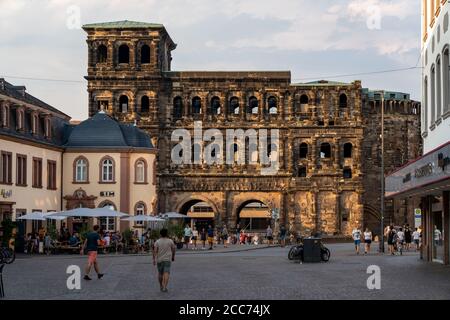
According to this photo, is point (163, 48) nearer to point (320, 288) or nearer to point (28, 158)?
point (28, 158)

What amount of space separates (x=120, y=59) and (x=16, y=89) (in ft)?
70.1

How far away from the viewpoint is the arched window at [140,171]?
215 feet

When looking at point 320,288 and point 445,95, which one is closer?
point 320,288

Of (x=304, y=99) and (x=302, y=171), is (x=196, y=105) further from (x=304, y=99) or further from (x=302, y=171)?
(x=302, y=171)

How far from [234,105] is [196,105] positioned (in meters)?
3.42

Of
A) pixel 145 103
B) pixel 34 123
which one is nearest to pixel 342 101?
pixel 145 103

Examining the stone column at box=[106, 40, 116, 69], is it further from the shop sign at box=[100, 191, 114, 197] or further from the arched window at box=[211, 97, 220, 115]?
the shop sign at box=[100, 191, 114, 197]

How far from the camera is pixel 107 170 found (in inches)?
2562

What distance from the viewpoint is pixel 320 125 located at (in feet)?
272

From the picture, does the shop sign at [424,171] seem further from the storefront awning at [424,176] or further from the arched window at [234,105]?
the arched window at [234,105]

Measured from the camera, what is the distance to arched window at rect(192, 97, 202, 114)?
8306cm

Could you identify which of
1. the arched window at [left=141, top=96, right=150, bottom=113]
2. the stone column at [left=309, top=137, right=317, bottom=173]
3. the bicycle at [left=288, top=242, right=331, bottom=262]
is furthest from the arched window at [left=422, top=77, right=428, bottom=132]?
the arched window at [left=141, top=96, right=150, bottom=113]
